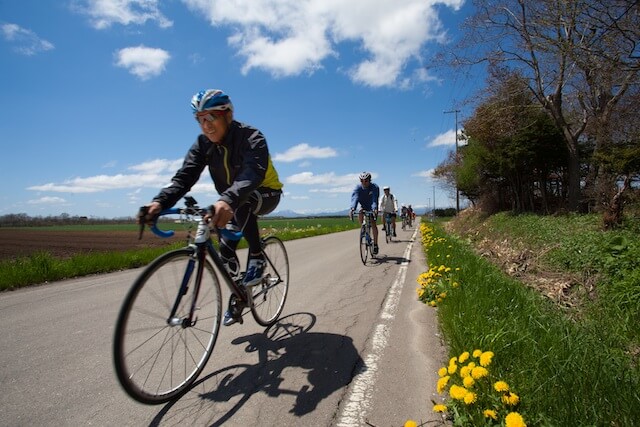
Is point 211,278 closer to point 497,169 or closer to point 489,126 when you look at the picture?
point 489,126

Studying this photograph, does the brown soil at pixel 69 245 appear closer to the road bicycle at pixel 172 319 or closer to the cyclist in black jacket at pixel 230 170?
the cyclist in black jacket at pixel 230 170

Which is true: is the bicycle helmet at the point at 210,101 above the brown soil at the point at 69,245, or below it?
above

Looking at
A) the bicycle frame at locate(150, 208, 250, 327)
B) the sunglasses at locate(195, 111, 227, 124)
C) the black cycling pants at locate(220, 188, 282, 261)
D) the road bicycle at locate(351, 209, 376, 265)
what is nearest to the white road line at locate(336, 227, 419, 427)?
the bicycle frame at locate(150, 208, 250, 327)

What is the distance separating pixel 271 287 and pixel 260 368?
1.12 m

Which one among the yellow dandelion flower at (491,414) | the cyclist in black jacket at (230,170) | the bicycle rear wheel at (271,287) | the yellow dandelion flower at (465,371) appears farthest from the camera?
the bicycle rear wheel at (271,287)

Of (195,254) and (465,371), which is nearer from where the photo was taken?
(465,371)

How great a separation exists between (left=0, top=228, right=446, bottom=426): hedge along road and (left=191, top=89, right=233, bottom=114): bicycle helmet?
219 cm

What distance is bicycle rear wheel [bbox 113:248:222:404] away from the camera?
212 cm

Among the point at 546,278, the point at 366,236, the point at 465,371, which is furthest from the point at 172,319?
the point at 366,236

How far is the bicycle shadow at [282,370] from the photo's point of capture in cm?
239

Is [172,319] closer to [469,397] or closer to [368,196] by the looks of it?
[469,397]

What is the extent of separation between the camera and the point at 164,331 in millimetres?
2684

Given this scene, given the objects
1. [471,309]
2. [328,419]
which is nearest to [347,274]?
[471,309]

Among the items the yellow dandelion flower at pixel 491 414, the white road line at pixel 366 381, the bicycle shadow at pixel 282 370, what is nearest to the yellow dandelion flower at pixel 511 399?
the yellow dandelion flower at pixel 491 414
